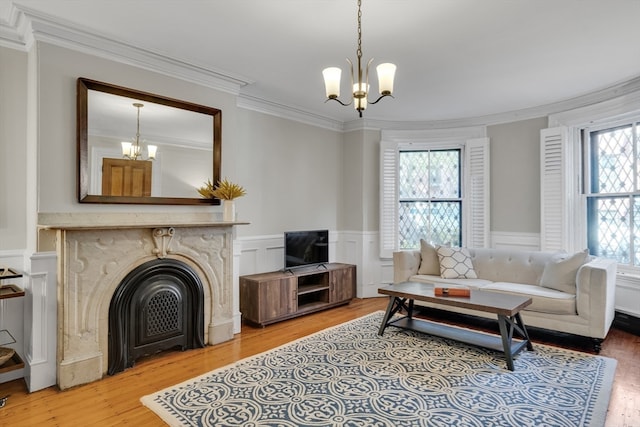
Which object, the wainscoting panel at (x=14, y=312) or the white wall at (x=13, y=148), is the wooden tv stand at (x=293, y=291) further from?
the white wall at (x=13, y=148)

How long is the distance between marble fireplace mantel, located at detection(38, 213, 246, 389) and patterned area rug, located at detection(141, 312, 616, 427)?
0.73 m

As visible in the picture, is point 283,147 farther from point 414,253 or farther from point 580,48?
point 580,48

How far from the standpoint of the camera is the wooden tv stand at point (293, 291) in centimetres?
420

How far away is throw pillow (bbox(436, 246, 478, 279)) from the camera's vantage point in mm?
4520

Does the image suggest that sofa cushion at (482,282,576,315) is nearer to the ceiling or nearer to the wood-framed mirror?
the ceiling

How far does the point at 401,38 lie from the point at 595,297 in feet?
9.49

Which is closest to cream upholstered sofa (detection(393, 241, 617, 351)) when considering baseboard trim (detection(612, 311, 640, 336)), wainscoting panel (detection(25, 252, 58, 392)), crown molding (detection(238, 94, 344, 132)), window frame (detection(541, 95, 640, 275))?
baseboard trim (detection(612, 311, 640, 336))

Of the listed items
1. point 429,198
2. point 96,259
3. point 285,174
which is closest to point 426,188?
point 429,198

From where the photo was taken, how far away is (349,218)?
5852 millimetres

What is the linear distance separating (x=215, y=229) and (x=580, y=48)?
3659 mm

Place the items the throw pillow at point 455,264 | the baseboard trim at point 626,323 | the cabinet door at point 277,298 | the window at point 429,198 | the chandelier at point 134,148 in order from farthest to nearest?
1. the window at point 429,198
2. the throw pillow at point 455,264
3. the cabinet door at point 277,298
4. the baseboard trim at point 626,323
5. the chandelier at point 134,148

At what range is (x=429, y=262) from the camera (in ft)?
15.6

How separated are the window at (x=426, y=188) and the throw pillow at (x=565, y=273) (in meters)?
1.57

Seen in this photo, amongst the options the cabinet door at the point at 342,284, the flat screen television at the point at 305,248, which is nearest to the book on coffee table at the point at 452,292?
the cabinet door at the point at 342,284
